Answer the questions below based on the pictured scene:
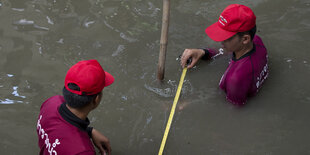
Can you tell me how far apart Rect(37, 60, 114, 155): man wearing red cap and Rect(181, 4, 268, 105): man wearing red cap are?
4.54ft

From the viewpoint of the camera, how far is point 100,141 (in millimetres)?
3004

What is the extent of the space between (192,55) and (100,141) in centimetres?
165

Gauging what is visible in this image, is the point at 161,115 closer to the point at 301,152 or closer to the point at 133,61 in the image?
the point at 133,61

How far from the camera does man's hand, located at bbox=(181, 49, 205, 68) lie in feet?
12.6

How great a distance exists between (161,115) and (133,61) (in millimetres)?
1003

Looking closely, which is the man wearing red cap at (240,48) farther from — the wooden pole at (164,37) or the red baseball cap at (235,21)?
the wooden pole at (164,37)

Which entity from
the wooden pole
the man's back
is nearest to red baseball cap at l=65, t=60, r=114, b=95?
the wooden pole

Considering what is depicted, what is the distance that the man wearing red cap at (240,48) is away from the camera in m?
3.01

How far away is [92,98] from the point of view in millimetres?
2490

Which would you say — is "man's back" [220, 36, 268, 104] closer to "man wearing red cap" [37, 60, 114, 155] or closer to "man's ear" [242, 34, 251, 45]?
"man's ear" [242, 34, 251, 45]

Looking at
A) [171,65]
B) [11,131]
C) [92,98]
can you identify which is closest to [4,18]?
[11,131]

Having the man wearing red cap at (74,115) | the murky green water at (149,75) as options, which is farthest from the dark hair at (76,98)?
the murky green water at (149,75)

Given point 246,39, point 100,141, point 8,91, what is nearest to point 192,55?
point 246,39

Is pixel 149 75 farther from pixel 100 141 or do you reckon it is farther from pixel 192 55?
pixel 100 141
